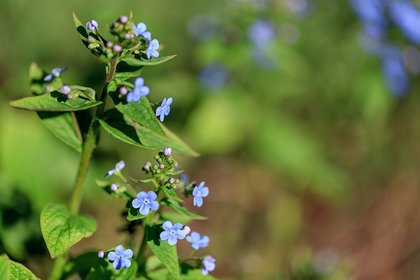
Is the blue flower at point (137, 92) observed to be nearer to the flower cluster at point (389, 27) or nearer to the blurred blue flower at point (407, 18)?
the flower cluster at point (389, 27)

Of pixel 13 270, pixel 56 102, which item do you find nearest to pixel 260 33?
pixel 56 102

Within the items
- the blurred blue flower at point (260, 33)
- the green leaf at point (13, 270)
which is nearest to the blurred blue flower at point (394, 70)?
the blurred blue flower at point (260, 33)

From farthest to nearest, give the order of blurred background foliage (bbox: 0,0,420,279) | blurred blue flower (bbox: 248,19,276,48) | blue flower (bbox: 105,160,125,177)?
blurred blue flower (bbox: 248,19,276,48)
blurred background foliage (bbox: 0,0,420,279)
blue flower (bbox: 105,160,125,177)

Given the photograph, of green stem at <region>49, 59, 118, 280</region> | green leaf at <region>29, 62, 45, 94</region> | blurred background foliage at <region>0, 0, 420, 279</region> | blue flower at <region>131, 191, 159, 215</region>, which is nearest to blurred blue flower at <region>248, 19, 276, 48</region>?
blurred background foliage at <region>0, 0, 420, 279</region>

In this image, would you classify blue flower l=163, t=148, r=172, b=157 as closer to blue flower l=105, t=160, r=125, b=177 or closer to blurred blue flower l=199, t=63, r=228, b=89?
blue flower l=105, t=160, r=125, b=177

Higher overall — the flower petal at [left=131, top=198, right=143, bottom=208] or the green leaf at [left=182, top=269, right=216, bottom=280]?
the flower petal at [left=131, top=198, right=143, bottom=208]

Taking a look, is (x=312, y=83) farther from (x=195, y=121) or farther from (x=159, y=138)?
(x=159, y=138)

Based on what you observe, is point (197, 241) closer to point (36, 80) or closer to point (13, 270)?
point (13, 270)
